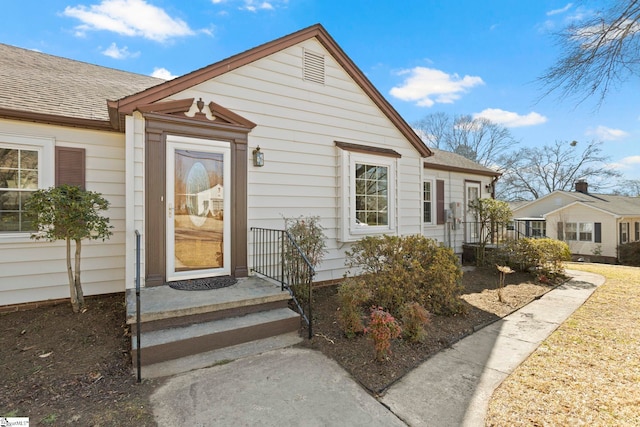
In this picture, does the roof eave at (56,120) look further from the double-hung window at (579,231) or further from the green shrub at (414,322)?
the double-hung window at (579,231)

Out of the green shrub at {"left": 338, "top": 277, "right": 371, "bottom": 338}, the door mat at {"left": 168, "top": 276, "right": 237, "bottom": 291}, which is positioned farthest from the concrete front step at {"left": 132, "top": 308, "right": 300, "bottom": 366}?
the door mat at {"left": 168, "top": 276, "right": 237, "bottom": 291}

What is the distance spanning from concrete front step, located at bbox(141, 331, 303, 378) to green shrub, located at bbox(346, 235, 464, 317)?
1.40 metres

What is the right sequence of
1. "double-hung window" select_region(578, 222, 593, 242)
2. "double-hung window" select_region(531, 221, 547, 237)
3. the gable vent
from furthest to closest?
"double-hung window" select_region(531, 221, 547, 237) → "double-hung window" select_region(578, 222, 593, 242) → the gable vent

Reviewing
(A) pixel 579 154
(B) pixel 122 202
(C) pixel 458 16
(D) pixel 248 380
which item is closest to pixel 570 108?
(C) pixel 458 16

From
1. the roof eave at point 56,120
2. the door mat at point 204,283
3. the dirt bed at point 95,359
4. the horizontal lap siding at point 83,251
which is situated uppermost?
the roof eave at point 56,120

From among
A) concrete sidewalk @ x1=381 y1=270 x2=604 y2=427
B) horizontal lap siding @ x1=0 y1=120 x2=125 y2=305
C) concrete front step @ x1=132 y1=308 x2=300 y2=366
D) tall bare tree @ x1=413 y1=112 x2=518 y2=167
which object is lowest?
concrete sidewalk @ x1=381 y1=270 x2=604 y2=427

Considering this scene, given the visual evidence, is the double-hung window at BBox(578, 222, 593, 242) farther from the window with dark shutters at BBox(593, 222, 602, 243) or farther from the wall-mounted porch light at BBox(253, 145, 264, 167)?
the wall-mounted porch light at BBox(253, 145, 264, 167)

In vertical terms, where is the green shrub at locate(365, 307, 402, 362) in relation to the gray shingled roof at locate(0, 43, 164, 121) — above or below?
below

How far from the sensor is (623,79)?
5.32 m

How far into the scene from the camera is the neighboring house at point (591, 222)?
18.9 m

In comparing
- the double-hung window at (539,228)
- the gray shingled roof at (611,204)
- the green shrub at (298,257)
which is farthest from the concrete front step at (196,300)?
the double-hung window at (539,228)

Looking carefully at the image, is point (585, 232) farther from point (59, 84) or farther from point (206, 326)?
point (59, 84)

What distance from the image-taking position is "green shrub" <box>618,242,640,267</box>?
17109mm

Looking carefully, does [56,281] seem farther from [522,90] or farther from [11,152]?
[522,90]
